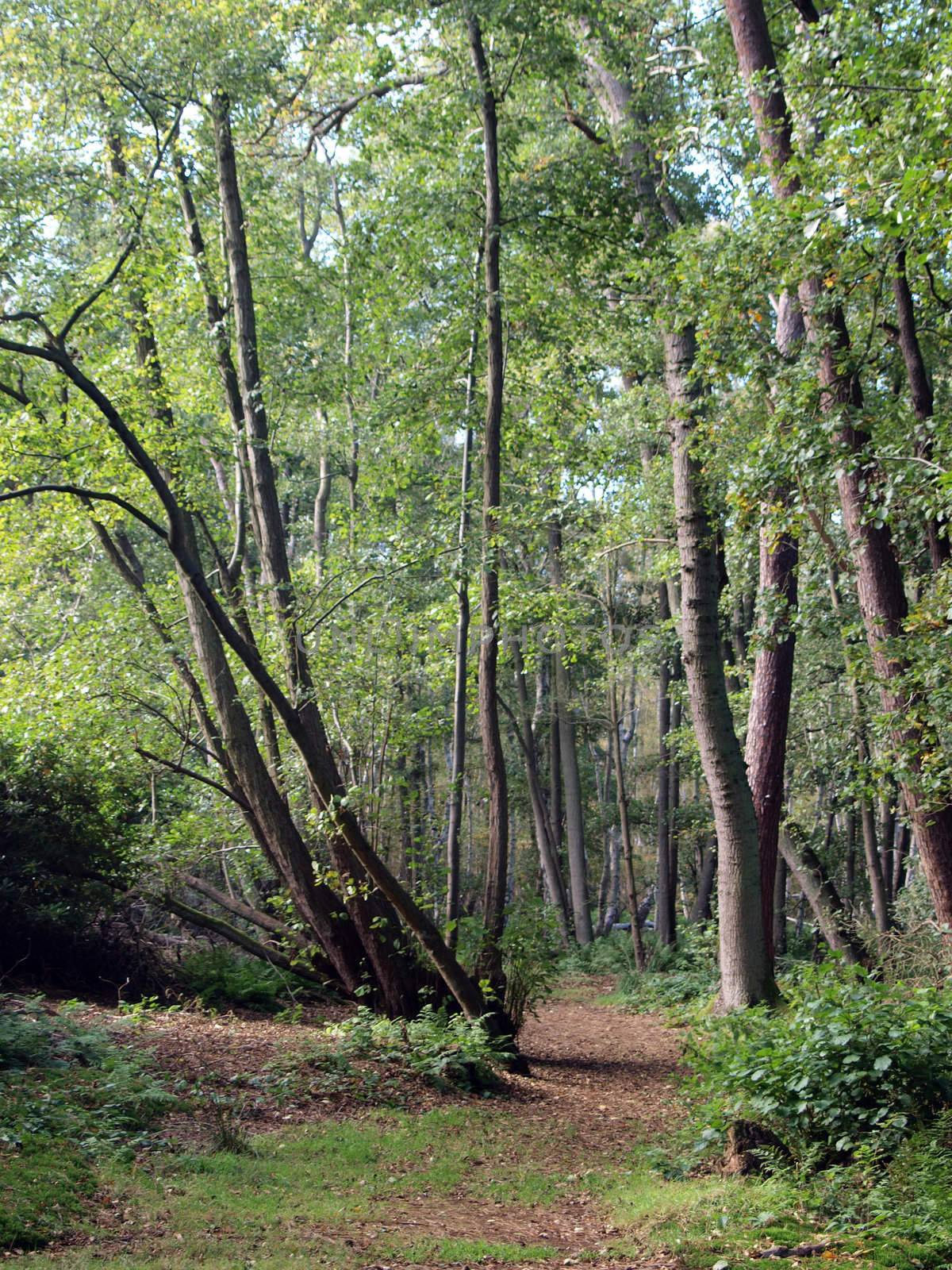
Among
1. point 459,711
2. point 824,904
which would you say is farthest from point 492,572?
point 824,904

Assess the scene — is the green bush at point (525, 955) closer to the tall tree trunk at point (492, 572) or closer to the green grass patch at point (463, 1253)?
the tall tree trunk at point (492, 572)

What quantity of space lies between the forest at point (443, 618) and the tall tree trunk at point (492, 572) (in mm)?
56

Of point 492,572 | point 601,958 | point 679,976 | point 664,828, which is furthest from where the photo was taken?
point 601,958

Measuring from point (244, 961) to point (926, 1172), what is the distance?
930cm

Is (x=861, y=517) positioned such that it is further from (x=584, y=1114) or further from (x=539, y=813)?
(x=539, y=813)

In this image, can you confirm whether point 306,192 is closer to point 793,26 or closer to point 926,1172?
point 793,26

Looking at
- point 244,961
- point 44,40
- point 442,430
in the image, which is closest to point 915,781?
point 442,430

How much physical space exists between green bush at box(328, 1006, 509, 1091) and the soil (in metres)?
0.21

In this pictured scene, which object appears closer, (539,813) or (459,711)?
(459,711)

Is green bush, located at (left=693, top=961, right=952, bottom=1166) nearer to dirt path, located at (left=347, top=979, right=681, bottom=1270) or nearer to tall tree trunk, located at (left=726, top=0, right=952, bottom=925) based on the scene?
dirt path, located at (left=347, top=979, right=681, bottom=1270)

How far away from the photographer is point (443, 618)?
12.2 meters

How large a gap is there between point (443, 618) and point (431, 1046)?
4801mm

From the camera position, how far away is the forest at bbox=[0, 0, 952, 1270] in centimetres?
589

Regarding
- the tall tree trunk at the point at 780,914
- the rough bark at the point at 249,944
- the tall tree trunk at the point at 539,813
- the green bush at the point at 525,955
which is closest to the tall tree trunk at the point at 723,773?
the green bush at the point at 525,955
